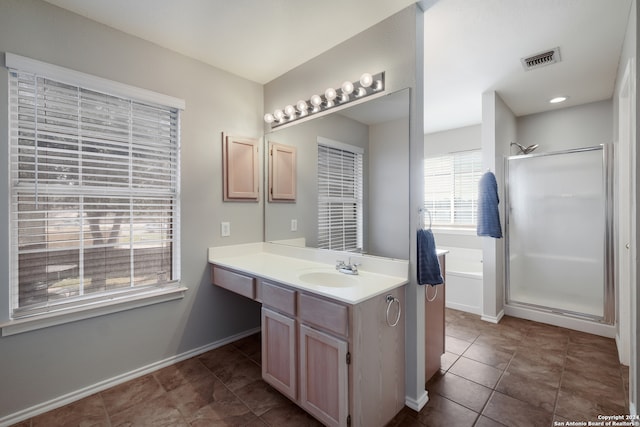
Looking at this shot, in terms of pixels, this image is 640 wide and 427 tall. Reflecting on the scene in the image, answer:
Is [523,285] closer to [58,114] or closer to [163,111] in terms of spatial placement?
[163,111]

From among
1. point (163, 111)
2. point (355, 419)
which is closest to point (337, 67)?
point (163, 111)

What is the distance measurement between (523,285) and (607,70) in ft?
7.79

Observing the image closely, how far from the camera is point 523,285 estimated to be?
342 centimetres

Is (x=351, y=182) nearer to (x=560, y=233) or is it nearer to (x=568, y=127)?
(x=560, y=233)

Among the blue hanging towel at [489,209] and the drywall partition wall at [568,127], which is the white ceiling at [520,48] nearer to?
the drywall partition wall at [568,127]

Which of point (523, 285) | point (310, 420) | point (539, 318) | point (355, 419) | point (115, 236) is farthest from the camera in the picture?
point (523, 285)

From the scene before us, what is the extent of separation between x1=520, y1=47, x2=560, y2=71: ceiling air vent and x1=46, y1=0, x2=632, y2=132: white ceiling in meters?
0.06

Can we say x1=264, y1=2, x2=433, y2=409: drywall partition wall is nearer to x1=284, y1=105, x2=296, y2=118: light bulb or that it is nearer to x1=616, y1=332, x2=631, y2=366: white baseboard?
x1=284, y1=105, x2=296, y2=118: light bulb

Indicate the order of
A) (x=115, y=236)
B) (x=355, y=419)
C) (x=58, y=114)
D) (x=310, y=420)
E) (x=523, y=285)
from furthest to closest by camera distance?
(x=523, y=285) < (x=115, y=236) < (x=58, y=114) < (x=310, y=420) < (x=355, y=419)

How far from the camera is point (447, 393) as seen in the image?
1.88 m

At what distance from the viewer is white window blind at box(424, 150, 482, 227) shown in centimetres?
420

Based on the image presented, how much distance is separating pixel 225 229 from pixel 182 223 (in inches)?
15.0

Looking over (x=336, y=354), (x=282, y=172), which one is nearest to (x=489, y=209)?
(x=282, y=172)

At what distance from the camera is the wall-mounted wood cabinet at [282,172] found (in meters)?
2.56
